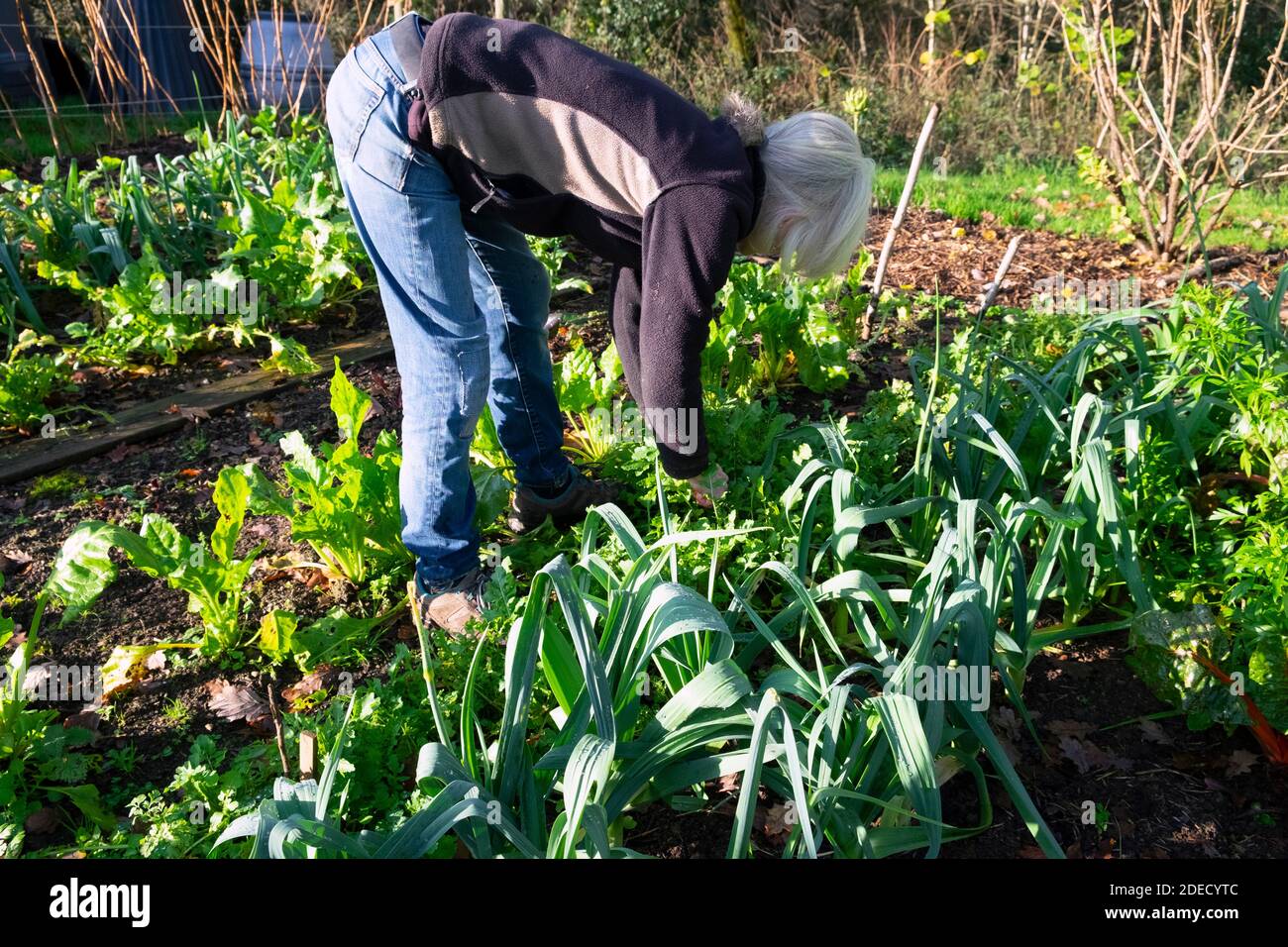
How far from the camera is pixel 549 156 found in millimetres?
2041

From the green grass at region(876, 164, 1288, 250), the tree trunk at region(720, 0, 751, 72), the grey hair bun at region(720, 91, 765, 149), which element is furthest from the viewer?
the tree trunk at region(720, 0, 751, 72)

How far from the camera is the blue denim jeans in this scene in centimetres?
205

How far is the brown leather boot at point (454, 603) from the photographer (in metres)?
2.36

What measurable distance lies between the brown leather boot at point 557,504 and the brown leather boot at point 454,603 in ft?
1.23

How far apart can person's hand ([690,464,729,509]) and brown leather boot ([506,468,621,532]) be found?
0.38m

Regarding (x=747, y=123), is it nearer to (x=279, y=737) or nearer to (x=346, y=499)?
(x=346, y=499)

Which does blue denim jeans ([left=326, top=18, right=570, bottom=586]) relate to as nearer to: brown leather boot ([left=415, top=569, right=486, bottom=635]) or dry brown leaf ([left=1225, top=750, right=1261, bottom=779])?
brown leather boot ([left=415, top=569, right=486, bottom=635])

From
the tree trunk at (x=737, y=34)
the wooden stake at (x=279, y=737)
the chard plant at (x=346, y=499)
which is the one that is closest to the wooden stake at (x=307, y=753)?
the wooden stake at (x=279, y=737)

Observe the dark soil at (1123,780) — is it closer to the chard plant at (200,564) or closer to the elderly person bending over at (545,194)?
the elderly person bending over at (545,194)

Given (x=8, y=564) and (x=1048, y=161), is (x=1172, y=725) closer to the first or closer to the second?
(x=8, y=564)

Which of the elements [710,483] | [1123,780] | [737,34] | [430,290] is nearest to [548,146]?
[430,290]

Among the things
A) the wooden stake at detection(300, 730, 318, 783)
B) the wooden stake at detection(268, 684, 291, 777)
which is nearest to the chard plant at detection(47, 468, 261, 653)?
the wooden stake at detection(268, 684, 291, 777)

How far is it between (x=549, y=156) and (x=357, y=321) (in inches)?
94.2

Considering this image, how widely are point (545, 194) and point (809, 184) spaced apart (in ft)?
1.86
